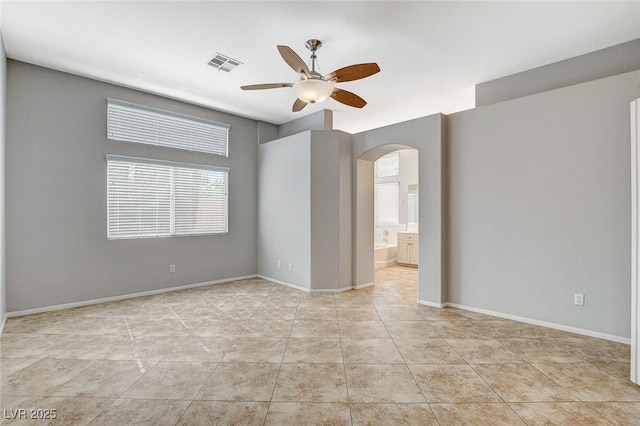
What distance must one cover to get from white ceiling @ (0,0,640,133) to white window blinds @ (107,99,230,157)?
1.51 ft

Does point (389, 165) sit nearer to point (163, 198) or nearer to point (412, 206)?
point (412, 206)

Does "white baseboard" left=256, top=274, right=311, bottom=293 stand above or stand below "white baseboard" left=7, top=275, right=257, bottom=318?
below

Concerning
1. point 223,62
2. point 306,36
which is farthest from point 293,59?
point 223,62

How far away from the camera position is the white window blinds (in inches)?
182

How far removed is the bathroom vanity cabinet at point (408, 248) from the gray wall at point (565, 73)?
141 inches

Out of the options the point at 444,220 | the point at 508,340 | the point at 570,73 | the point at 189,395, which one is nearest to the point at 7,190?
the point at 189,395

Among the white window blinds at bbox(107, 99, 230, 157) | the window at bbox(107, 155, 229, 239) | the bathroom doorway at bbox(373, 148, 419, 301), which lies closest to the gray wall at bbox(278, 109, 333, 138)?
the white window blinds at bbox(107, 99, 230, 157)

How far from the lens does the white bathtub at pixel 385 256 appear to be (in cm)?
742

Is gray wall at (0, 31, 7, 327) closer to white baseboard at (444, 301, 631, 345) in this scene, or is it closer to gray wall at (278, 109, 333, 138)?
gray wall at (278, 109, 333, 138)

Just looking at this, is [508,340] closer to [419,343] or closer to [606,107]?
[419,343]

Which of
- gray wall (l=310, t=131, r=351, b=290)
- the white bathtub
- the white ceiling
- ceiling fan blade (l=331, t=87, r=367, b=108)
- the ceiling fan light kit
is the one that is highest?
the white ceiling

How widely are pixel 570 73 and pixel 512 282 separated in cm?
265

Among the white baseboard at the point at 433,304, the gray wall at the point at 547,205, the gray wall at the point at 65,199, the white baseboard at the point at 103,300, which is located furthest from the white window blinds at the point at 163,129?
the white baseboard at the point at 433,304

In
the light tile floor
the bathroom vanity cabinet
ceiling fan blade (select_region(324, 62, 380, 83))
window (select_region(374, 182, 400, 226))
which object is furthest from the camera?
window (select_region(374, 182, 400, 226))
